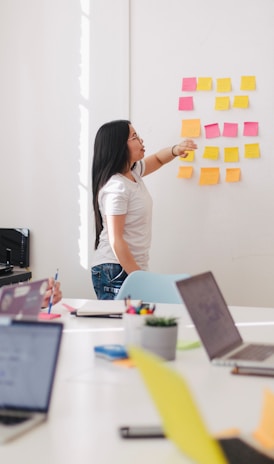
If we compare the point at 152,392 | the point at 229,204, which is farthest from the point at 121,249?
the point at 152,392

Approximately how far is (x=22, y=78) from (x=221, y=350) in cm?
273

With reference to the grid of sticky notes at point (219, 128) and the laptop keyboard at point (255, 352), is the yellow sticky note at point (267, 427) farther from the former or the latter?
the grid of sticky notes at point (219, 128)

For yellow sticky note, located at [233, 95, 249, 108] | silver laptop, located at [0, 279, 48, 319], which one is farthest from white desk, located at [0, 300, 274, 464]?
yellow sticky note, located at [233, 95, 249, 108]

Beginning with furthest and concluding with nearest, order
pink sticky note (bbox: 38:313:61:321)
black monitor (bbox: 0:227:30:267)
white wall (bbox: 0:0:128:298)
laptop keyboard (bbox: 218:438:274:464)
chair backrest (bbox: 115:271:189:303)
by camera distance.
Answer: black monitor (bbox: 0:227:30:267) → white wall (bbox: 0:0:128:298) → chair backrest (bbox: 115:271:189:303) → pink sticky note (bbox: 38:313:61:321) → laptop keyboard (bbox: 218:438:274:464)

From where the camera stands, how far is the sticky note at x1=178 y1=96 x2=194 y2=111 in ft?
12.1

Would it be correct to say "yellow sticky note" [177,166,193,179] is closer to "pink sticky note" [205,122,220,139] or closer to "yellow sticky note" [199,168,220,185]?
"yellow sticky note" [199,168,220,185]

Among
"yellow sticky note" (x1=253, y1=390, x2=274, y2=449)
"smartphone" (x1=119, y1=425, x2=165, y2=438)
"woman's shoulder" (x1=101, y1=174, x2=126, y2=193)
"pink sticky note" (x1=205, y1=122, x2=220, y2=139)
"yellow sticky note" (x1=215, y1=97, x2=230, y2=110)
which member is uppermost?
"yellow sticky note" (x1=215, y1=97, x2=230, y2=110)

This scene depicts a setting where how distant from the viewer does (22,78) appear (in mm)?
3996

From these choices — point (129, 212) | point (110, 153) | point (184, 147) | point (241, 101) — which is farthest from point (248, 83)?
point (129, 212)

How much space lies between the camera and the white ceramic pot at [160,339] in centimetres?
166

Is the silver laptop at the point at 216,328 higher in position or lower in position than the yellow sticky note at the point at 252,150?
lower

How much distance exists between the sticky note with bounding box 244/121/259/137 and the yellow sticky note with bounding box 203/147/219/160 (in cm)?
19

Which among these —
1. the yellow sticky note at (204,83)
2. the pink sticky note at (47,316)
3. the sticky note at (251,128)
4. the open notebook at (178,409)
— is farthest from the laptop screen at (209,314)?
the yellow sticky note at (204,83)

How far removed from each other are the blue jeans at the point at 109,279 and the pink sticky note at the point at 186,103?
39.7 inches
